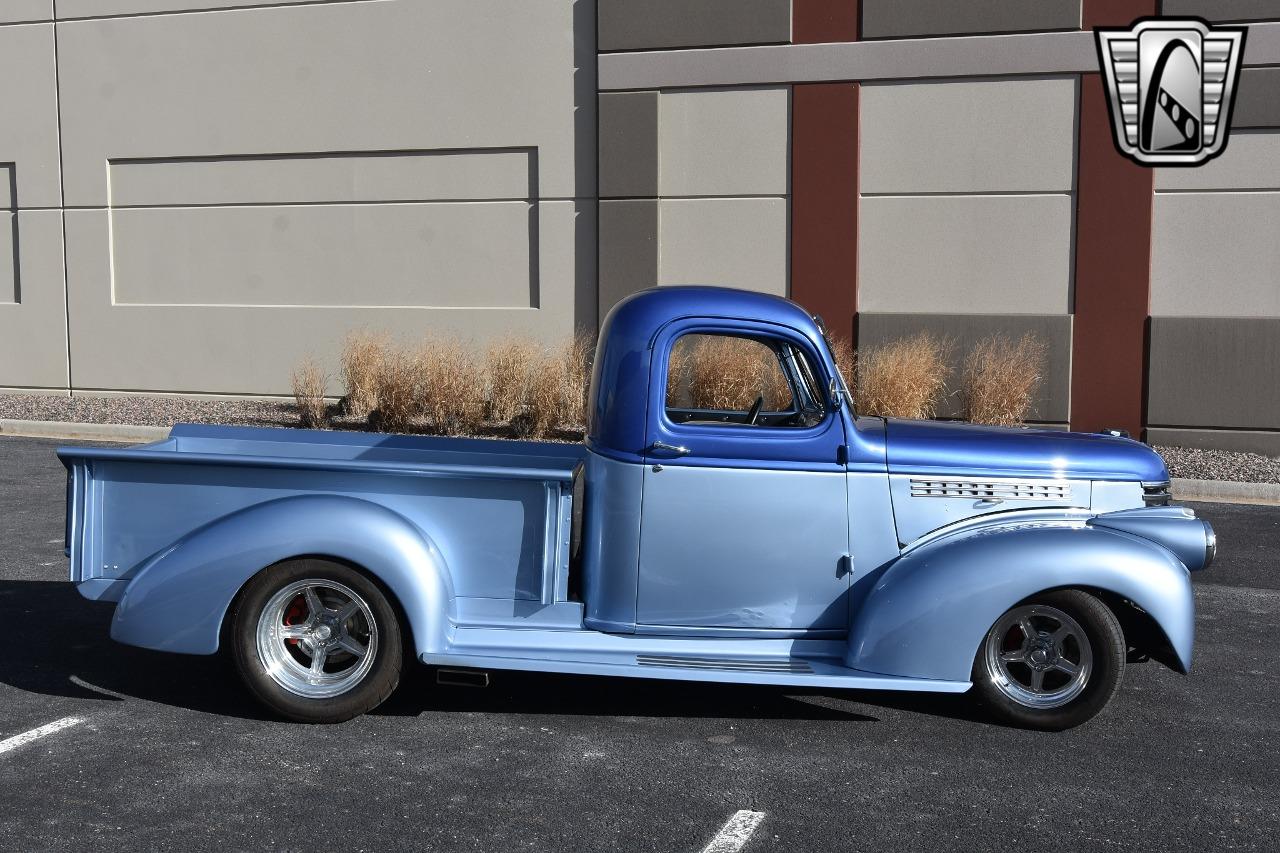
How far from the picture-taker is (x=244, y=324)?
16078 mm

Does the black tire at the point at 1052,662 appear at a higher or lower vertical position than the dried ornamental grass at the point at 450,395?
lower

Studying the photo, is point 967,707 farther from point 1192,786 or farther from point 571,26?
point 571,26

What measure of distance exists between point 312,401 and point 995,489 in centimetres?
1042

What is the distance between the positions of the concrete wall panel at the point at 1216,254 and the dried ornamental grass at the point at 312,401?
30.3 feet

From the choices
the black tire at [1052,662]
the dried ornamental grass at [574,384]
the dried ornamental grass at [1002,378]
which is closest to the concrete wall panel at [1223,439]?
the dried ornamental grass at [1002,378]

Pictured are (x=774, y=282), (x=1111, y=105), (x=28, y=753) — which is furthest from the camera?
(x=774, y=282)

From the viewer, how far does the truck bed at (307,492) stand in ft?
Answer: 16.8

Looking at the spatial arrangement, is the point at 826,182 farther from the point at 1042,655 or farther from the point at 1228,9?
the point at 1042,655

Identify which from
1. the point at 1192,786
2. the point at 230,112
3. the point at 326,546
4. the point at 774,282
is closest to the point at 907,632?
the point at 1192,786

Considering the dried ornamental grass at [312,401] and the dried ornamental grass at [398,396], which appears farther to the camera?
the dried ornamental grass at [312,401]

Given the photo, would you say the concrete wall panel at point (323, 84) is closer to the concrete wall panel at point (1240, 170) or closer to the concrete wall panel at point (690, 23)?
the concrete wall panel at point (690, 23)

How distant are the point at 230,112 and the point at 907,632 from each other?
44.3ft

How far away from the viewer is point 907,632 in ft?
16.3

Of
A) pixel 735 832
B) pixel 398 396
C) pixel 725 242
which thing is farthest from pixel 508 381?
pixel 735 832
